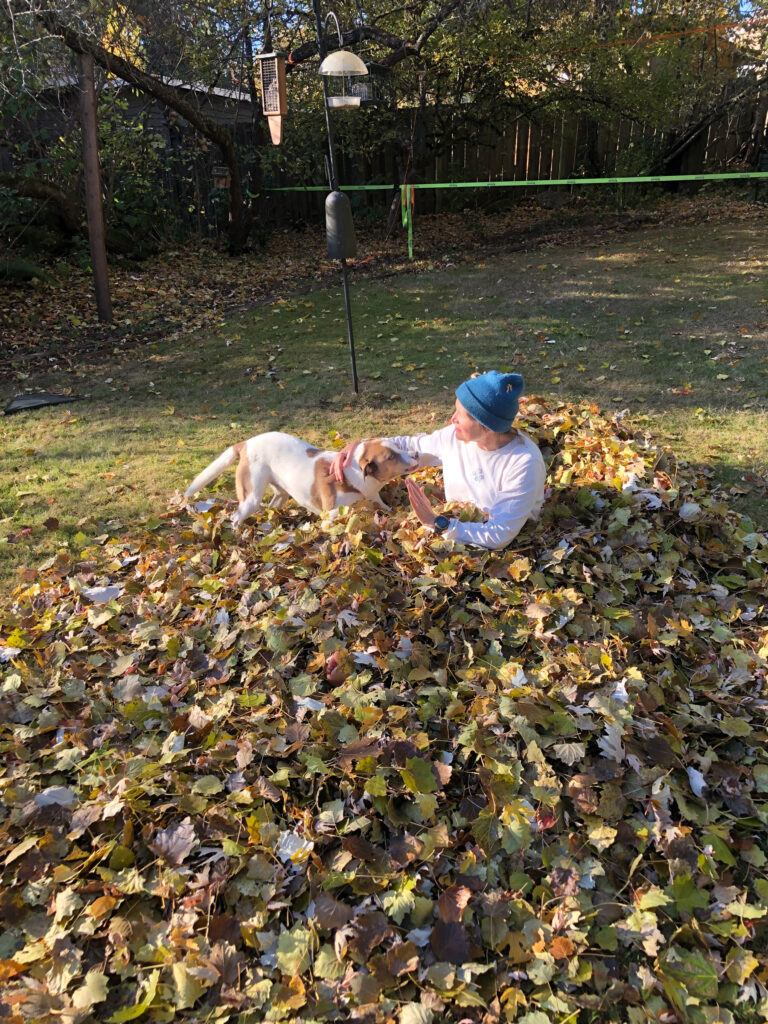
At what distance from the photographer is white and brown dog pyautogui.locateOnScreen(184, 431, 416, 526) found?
12.0ft

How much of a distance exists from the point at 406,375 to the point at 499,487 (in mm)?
3926

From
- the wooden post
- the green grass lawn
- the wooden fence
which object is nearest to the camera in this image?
the green grass lawn

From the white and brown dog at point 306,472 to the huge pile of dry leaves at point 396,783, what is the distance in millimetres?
176

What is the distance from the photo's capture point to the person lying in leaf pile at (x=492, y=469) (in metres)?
3.22

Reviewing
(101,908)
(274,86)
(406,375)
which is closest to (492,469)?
(101,908)

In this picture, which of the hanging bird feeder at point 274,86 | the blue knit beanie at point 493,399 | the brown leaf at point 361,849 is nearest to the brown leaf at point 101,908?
the brown leaf at point 361,849

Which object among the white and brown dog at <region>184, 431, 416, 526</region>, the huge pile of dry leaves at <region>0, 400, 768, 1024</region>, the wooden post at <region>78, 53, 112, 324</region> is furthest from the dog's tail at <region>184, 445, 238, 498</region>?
the wooden post at <region>78, 53, 112, 324</region>

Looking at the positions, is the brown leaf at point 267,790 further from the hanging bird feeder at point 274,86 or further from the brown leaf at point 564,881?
the hanging bird feeder at point 274,86

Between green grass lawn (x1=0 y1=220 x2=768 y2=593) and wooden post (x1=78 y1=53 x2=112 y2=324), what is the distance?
1.23 metres

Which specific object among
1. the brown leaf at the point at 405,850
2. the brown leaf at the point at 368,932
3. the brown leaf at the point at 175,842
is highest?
the brown leaf at the point at 175,842

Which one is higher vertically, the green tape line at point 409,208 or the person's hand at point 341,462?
the green tape line at point 409,208

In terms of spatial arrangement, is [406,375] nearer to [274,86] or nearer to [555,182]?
[274,86]

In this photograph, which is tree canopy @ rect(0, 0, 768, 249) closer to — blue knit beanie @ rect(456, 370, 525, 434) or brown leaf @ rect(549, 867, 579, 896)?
blue knit beanie @ rect(456, 370, 525, 434)

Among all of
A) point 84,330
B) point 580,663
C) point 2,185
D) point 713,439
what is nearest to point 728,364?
point 713,439
